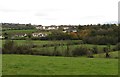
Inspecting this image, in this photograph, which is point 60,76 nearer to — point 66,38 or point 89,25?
point 66,38

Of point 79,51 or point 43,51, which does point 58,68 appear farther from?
point 79,51

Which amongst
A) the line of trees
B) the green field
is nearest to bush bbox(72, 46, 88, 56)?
the line of trees

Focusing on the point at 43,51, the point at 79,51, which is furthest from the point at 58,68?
the point at 79,51

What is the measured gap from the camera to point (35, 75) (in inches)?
588

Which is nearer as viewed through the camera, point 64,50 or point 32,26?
point 64,50

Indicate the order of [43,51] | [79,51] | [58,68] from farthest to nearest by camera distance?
1. [79,51]
2. [43,51]
3. [58,68]

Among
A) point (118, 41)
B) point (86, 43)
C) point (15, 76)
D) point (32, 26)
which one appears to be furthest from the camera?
point (32, 26)

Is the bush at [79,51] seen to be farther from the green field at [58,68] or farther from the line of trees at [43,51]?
the green field at [58,68]

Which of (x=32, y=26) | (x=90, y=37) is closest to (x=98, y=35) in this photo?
(x=90, y=37)

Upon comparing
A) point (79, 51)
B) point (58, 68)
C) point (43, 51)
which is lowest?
point (79, 51)

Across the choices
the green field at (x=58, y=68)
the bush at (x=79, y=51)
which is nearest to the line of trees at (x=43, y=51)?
the bush at (x=79, y=51)

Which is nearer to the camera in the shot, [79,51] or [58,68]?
[58,68]

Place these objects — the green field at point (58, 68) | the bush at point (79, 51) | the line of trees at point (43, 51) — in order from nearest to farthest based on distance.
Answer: the green field at point (58, 68)
the line of trees at point (43, 51)
the bush at point (79, 51)

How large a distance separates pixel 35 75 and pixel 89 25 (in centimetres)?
4633
